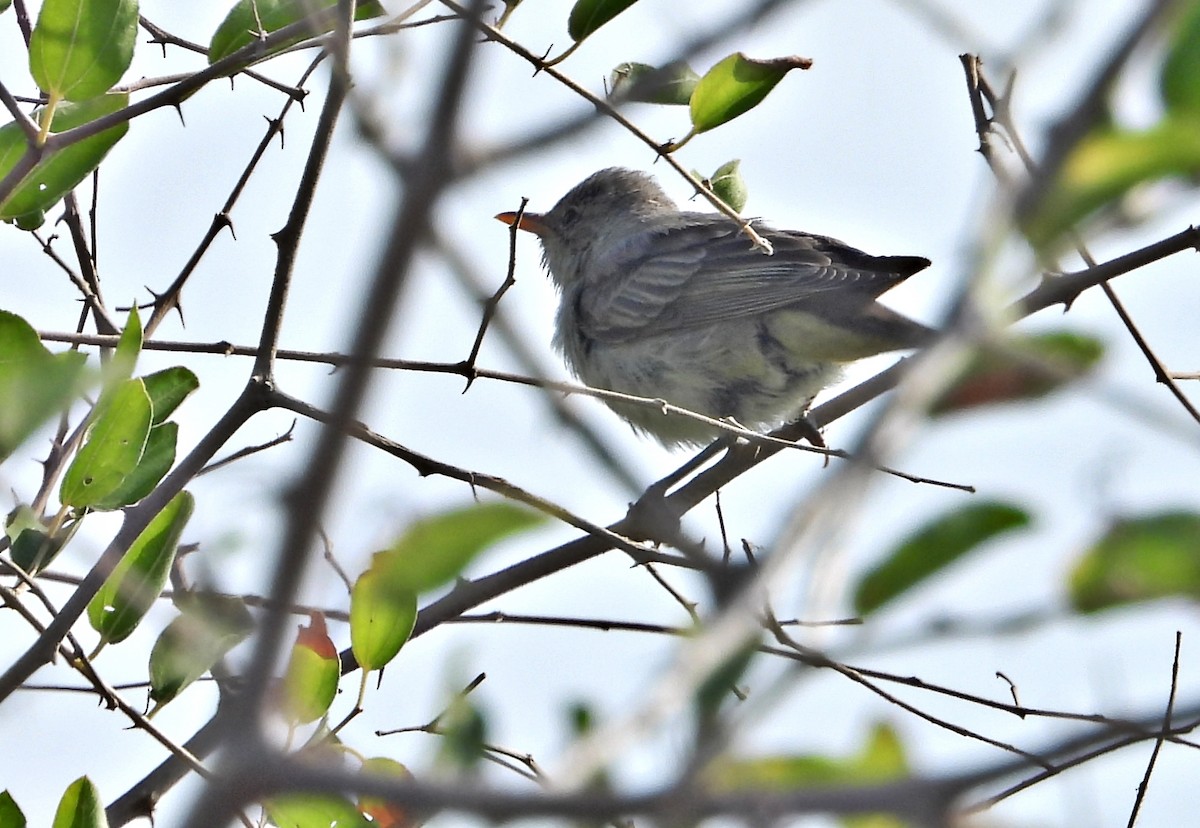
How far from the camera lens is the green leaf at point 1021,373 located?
1.16 meters

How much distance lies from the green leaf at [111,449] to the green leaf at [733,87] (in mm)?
1296

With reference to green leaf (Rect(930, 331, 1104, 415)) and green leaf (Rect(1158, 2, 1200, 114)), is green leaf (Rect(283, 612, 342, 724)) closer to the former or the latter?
green leaf (Rect(930, 331, 1104, 415))

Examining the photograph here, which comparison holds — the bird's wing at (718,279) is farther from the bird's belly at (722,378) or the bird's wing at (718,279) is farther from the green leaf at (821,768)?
the green leaf at (821,768)

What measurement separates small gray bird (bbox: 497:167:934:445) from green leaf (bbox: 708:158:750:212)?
114 cm

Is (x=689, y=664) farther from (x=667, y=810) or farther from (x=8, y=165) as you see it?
(x=8, y=165)

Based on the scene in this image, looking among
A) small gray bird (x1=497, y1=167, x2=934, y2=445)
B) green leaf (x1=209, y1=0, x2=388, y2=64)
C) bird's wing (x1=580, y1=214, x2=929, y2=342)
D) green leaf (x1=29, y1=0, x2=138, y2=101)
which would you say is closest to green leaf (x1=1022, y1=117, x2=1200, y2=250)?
green leaf (x1=29, y1=0, x2=138, y2=101)

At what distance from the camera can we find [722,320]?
20.8 feet

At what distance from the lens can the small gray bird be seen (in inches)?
232

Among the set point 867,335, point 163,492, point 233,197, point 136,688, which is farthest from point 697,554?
point 867,335

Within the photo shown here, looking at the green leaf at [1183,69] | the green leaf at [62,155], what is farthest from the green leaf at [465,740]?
the green leaf at [62,155]

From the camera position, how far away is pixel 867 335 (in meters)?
5.43

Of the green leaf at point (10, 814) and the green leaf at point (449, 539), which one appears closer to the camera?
the green leaf at point (449, 539)

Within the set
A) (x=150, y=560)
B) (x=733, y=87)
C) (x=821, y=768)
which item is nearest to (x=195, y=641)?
(x=150, y=560)

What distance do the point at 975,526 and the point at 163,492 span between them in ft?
6.69
